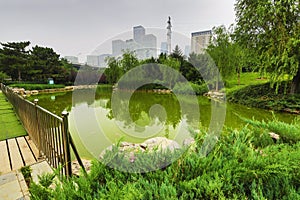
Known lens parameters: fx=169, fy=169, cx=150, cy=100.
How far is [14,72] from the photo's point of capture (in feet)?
62.8

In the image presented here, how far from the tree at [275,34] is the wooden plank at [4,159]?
8716 mm

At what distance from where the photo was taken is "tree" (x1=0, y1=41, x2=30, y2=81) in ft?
58.7

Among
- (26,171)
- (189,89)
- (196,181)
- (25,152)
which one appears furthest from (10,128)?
(189,89)

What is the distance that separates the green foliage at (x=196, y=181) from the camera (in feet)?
3.15

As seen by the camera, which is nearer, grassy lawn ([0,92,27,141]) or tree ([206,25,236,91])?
grassy lawn ([0,92,27,141])

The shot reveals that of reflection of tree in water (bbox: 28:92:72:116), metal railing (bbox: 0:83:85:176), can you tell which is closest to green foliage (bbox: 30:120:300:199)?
metal railing (bbox: 0:83:85:176)

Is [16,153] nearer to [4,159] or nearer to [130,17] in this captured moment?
[4,159]

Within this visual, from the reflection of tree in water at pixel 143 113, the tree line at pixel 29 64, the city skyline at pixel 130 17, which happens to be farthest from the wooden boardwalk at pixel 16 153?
the tree line at pixel 29 64

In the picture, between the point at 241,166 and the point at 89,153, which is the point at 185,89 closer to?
the point at 89,153

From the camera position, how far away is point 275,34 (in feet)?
23.2

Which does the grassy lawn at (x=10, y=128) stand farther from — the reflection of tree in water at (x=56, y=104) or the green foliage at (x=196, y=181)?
the green foliage at (x=196, y=181)

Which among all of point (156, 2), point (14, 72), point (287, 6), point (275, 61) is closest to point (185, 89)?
point (275, 61)

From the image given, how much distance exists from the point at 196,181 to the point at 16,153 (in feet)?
8.71

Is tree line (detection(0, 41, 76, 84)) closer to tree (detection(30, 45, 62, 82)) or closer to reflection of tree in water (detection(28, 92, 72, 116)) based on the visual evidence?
tree (detection(30, 45, 62, 82))
